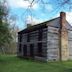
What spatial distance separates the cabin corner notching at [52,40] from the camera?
2689cm

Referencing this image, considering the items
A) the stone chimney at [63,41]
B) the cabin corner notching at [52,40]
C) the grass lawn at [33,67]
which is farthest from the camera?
the stone chimney at [63,41]

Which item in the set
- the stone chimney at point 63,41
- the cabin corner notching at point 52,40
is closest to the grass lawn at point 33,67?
the cabin corner notching at point 52,40

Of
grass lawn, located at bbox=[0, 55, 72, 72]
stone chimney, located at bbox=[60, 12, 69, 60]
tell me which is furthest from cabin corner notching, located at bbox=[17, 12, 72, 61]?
grass lawn, located at bbox=[0, 55, 72, 72]

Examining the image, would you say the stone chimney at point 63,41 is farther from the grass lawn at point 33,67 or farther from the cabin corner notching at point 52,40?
the grass lawn at point 33,67

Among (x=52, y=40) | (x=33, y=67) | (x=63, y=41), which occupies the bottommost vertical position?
(x=33, y=67)

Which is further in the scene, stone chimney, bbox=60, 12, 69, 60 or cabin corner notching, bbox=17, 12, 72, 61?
stone chimney, bbox=60, 12, 69, 60

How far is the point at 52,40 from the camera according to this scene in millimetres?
27297

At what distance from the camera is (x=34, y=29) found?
3042 cm

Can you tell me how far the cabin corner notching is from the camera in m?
26.9

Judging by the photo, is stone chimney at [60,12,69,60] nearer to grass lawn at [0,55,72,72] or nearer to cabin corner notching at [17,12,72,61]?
cabin corner notching at [17,12,72,61]

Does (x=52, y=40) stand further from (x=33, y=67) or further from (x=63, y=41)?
(x=33, y=67)

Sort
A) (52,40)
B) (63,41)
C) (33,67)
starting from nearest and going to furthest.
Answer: (33,67), (52,40), (63,41)

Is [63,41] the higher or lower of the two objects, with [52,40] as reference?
lower

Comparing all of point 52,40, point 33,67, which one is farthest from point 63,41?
point 33,67
